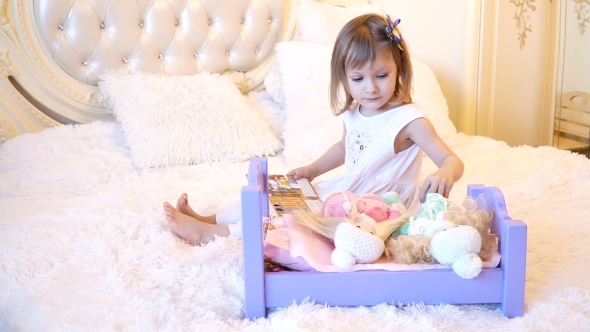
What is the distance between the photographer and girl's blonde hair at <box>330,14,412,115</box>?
1425 mm

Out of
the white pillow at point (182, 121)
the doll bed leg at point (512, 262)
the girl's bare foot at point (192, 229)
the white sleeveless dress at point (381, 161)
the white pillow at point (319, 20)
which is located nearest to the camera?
the doll bed leg at point (512, 262)

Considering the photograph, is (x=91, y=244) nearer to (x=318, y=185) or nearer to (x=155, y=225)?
(x=155, y=225)

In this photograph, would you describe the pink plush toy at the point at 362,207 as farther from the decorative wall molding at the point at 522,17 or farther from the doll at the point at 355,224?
→ the decorative wall molding at the point at 522,17

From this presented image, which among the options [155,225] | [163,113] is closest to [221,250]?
[155,225]

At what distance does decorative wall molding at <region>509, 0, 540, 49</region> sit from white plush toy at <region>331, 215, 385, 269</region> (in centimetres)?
193

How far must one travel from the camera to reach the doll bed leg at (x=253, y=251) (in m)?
0.98

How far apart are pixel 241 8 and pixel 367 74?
1.10 meters

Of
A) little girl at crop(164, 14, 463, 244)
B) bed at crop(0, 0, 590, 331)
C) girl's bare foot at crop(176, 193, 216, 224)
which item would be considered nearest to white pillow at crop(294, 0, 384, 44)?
bed at crop(0, 0, 590, 331)

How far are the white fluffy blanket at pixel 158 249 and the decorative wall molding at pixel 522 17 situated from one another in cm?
72

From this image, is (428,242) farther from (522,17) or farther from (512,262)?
(522,17)

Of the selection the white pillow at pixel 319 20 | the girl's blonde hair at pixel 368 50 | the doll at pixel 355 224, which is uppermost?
the white pillow at pixel 319 20

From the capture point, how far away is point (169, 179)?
6.13ft

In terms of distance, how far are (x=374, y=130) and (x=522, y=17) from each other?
144 cm

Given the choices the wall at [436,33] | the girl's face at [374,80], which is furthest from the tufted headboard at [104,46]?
the girl's face at [374,80]
